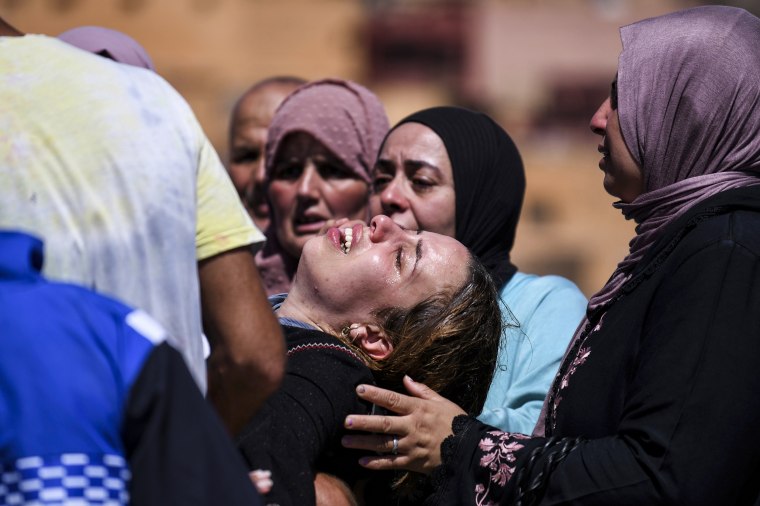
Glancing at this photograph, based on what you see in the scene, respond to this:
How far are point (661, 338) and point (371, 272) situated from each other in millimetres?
825

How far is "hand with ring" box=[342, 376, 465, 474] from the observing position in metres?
2.75

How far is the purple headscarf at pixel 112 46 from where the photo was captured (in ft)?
11.6

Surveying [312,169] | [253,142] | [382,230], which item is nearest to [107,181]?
[382,230]

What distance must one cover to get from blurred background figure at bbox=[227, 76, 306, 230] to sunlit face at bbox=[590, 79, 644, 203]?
2.43m

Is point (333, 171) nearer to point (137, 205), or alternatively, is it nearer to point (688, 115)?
point (688, 115)

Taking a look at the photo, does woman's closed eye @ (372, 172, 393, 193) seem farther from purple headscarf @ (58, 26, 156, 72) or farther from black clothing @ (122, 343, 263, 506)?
black clothing @ (122, 343, 263, 506)

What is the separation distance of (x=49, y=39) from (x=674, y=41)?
59.8 inches

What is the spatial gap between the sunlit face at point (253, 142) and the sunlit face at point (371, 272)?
2.10m

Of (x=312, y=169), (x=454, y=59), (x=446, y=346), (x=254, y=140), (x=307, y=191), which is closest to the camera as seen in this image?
(x=446, y=346)

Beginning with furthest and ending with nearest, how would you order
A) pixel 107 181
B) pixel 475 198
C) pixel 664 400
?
pixel 475 198
pixel 664 400
pixel 107 181

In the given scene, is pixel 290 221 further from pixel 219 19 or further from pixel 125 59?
pixel 219 19

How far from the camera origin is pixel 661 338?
104 inches

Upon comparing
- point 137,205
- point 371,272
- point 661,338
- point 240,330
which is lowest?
point 371,272

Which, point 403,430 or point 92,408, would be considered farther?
point 403,430
